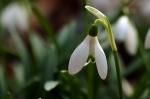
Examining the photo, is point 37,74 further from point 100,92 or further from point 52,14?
point 52,14

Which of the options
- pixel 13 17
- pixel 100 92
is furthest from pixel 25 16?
pixel 100 92

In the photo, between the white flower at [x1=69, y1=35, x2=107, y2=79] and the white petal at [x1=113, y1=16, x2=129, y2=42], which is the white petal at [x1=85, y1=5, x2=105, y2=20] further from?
the white petal at [x1=113, y1=16, x2=129, y2=42]

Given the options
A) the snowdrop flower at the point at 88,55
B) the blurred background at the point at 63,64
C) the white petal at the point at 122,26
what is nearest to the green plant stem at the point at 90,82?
the blurred background at the point at 63,64

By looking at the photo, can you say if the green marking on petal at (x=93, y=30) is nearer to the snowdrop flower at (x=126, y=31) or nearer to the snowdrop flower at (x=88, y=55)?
the snowdrop flower at (x=88, y=55)

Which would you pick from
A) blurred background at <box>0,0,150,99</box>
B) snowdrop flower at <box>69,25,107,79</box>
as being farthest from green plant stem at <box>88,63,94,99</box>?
snowdrop flower at <box>69,25,107,79</box>

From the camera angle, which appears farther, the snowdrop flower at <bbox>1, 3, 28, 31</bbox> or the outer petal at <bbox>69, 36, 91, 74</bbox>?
the snowdrop flower at <bbox>1, 3, 28, 31</bbox>

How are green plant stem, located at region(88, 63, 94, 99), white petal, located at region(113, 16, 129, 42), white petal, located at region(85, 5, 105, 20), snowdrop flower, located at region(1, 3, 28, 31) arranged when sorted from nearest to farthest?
white petal, located at region(85, 5, 105, 20) → green plant stem, located at region(88, 63, 94, 99) → white petal, located at region(113, 16, 129, 42) → snowdrop flower, located at region(1, 3, 28, 31)

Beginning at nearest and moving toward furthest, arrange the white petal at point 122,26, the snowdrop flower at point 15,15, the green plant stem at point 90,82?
the green plant stem at point 90,82, the white petal at point 122,26, the snowdrop flower at point 15,15

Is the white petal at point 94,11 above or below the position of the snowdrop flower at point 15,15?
above
